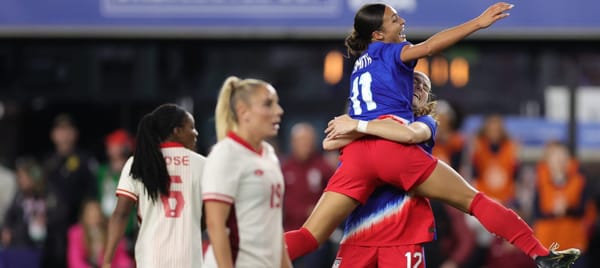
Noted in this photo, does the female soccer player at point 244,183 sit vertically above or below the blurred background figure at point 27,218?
above

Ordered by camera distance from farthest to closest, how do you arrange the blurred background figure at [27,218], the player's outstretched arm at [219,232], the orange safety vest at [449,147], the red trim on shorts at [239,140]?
1. the blurred background figure at [27,218]
2. the orange safety vest at [449,147]
3. the red trim on shorts at [239,140]
4. the player's outstretched arm at [219,232]

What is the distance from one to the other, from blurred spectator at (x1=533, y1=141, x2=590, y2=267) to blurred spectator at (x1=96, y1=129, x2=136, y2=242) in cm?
393

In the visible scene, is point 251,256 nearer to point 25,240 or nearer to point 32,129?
point 25,240

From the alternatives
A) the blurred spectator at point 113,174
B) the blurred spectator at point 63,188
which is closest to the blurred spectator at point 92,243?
the blurred spectator at point 113,174

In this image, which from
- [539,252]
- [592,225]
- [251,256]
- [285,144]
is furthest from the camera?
[285,144]

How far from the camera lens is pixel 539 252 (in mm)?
8344

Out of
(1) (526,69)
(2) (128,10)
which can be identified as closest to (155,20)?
(2) (128,10)

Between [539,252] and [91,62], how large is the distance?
8226mm

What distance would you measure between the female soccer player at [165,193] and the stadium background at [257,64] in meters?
6.78

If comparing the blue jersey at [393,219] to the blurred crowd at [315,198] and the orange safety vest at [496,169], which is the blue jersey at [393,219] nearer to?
the blurred crowd at [315,198]

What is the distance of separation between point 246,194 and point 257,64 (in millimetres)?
8584

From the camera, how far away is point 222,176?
6.86 metres

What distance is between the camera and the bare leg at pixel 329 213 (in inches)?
Result: 330

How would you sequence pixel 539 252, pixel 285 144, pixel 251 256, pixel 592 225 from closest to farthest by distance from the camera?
pixel 251 256 → pixel 539 252 → pixel 592 225 → pixel 285 144
